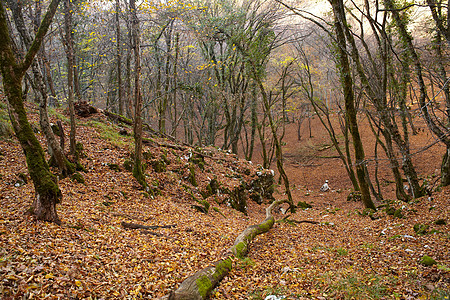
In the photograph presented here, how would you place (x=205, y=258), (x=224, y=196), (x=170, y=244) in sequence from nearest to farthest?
(x=205, y=258)
(x=170, y=244)
(x=224, y=196)

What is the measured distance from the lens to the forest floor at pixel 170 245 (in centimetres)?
332

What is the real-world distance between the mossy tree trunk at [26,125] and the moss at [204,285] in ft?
8.96

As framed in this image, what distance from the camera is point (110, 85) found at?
19.3 meters

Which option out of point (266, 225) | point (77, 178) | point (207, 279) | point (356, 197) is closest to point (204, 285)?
point (207, 279)

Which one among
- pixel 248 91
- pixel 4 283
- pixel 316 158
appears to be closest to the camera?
pixel 4 283

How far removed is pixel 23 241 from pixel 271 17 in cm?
1346

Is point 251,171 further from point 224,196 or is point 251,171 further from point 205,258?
point 205,258

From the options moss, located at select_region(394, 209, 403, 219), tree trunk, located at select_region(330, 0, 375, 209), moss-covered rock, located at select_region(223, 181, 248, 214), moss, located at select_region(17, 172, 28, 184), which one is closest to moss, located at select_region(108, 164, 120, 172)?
moss, located at select_region(17, 172, 28, 184)

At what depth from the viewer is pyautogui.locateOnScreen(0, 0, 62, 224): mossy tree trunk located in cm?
409

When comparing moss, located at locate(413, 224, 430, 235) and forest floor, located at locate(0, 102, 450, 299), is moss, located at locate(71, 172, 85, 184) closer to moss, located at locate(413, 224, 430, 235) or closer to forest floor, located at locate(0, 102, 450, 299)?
forest floor, located at locate(0, 102, 450, 299)

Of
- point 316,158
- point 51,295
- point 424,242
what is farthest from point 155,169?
point 316,158

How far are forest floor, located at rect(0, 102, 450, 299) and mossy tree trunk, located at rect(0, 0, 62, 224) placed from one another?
317mm

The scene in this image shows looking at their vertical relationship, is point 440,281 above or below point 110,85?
below

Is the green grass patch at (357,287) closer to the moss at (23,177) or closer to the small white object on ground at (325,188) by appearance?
the moss at (23,177)
